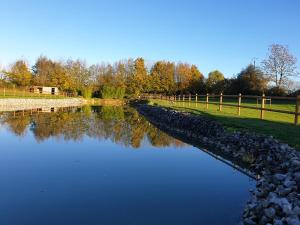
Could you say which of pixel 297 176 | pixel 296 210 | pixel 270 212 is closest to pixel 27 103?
pixel 297 176

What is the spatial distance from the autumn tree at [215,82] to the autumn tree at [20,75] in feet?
109

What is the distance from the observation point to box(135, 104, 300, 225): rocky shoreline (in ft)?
17.6

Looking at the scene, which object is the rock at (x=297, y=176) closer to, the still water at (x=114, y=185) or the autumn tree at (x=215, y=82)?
the still water at (x=114, y=185)

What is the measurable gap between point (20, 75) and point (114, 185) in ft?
206

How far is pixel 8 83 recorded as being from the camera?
6338cm

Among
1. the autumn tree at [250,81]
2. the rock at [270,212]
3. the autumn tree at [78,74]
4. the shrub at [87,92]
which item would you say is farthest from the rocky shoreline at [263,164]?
the autumn tree at [78,74]

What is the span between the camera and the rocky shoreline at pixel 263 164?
536 cm

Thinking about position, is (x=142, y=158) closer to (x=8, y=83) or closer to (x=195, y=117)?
(x=195, y=117)

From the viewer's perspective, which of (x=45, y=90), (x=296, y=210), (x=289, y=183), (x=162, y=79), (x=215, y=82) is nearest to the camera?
(x=296, y=210)

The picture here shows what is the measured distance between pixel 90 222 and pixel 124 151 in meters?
6.70

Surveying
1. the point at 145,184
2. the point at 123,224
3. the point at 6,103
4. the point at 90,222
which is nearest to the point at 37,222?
the point at 90,222

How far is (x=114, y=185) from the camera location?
8.01m

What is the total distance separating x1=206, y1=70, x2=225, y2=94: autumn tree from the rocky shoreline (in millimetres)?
37924

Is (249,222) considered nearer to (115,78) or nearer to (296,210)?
(296,210)
